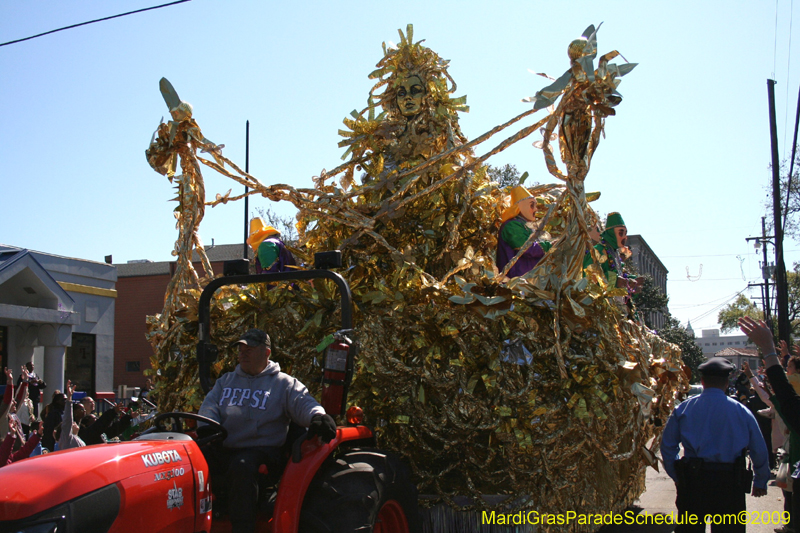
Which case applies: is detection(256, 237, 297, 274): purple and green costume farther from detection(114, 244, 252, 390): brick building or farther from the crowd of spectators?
detection(114, 244, 252, 390): brick building

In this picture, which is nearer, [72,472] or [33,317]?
[72,472]

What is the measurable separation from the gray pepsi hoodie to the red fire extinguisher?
5.5 inches

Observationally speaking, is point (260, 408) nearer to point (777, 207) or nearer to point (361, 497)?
point (361, 497)

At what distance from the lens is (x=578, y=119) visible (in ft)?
15.8

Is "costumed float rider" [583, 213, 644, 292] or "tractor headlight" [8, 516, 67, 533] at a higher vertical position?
"costumed float rider" [583, 213, 644, 292]

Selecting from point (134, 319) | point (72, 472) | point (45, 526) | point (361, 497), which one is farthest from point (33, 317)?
point (134, 319)

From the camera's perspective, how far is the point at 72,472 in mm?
2498

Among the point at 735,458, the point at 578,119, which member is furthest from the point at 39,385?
the point at 735,458

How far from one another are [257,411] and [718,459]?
8.87ft

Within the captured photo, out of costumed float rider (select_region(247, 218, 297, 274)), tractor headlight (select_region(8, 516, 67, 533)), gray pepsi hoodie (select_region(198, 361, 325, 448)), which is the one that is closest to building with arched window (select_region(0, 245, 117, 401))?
costumed float rider (select_region(247, 218, 297, 274))

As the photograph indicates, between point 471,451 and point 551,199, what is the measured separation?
3.18 metres

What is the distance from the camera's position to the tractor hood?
2357 mm

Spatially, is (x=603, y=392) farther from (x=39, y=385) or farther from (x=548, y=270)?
(x=39, y=385)

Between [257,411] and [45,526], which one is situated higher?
[257,411]
